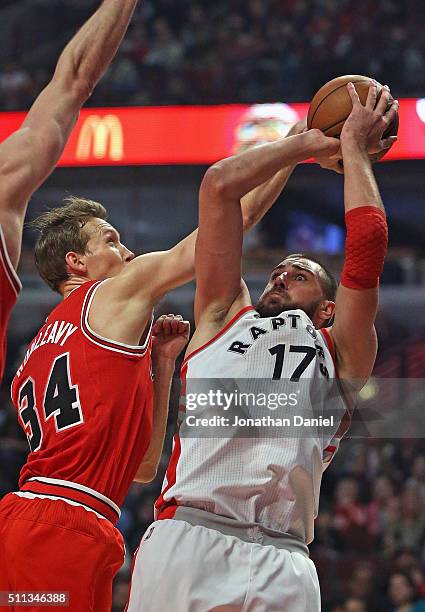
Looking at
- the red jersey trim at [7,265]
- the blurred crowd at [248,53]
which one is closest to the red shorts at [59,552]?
the red jersey trim at [7,265]

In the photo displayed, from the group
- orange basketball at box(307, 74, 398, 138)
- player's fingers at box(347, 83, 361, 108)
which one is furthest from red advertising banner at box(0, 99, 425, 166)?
player's fingers at box(347, 83, 361, 108)

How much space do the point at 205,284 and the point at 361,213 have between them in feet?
1.89

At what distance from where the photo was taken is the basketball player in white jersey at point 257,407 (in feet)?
8.98

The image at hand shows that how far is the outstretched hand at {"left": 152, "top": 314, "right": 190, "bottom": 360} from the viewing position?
3848 millimetres

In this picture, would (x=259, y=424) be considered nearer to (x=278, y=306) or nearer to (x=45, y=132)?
(x=278, y=306)

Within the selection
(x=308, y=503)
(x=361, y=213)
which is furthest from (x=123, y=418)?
(x=361, y=213)

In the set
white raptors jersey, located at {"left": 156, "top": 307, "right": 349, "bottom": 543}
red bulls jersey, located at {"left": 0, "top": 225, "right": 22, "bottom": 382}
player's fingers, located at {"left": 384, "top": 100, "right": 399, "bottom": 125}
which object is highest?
player's fingers, located at {"left": 384, "top": 100, "right": 399, "bottom": 125}

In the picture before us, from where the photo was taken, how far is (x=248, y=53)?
14688 millimetres

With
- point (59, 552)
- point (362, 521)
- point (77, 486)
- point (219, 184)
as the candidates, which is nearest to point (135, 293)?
point (219, 184)

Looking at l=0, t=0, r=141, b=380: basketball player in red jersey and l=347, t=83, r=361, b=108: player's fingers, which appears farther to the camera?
l=347, t=83, r=361, b=108: player's fingers

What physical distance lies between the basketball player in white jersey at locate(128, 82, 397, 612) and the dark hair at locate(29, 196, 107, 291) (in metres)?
0.83

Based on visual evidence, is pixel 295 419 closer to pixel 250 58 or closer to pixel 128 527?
pixel 128 527

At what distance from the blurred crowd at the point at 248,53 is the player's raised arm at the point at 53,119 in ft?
34.2

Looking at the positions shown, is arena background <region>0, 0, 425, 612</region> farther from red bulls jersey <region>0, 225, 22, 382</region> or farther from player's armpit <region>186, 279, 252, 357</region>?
red bulls jersey <region>0, 225, 22, 382</region>
